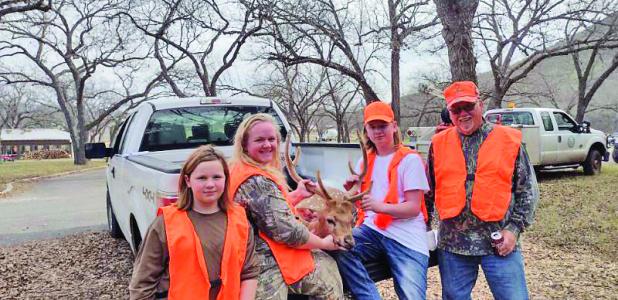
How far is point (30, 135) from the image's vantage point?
70.6m

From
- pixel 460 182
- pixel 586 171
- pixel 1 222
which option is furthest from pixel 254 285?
pixel 586 171

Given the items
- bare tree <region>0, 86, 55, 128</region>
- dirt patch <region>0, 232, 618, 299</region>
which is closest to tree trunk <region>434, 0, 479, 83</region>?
dirt patch <region>0, 232, 618, 299</region>

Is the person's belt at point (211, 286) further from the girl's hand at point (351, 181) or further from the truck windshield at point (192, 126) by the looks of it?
the truck windshield at point (192, 126)

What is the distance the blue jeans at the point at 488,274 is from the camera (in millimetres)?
2861

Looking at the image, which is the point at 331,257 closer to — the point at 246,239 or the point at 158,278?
the point at 246,239

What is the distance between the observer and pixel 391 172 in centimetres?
317

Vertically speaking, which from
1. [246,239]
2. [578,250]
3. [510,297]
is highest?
[246,239]

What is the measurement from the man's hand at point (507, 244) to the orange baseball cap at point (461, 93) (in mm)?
846

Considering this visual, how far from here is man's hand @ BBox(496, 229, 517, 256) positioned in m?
2.81

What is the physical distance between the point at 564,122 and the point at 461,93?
12.6 metres

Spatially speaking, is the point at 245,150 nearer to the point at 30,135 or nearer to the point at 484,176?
the point at 484,176

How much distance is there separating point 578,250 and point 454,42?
152 inches

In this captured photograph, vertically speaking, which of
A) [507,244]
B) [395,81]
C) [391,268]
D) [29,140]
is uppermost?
[395,81]

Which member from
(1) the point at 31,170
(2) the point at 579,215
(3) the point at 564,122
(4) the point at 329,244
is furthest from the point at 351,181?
(1) the point at 31,170
